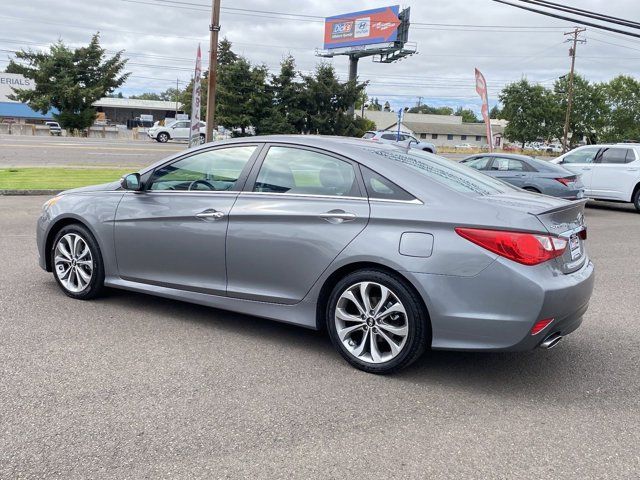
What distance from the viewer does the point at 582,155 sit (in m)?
15.9

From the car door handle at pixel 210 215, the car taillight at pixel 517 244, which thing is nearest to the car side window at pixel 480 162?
the car door handle at pixel 210 215

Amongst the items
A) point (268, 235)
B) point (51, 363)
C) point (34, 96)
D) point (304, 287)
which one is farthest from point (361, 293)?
point (34, 96)

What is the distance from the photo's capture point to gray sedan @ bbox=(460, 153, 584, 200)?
12.9m

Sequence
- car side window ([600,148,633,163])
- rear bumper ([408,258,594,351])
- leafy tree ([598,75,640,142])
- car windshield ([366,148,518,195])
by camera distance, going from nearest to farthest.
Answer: rear bumper ([408,258,594,351])
car windshield ([366,148,518,195])
car side window ([600,148,633,163])
leafy tree ([598,75,640,142])

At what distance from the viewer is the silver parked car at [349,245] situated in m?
3.81

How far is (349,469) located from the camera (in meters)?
3.00

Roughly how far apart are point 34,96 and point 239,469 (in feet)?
189

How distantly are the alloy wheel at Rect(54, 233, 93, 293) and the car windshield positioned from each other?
282 cm

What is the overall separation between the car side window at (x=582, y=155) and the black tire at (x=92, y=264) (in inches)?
538

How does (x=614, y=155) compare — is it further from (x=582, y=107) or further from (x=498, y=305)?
(x=582, y=107)

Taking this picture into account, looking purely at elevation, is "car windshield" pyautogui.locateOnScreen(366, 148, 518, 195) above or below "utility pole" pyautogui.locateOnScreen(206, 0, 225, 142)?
below

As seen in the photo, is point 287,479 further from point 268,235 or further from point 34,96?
point 34,96

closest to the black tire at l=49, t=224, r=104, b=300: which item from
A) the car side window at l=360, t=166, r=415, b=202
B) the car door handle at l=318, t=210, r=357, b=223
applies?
the car door handle at l=318, t=210, r=357, b=223

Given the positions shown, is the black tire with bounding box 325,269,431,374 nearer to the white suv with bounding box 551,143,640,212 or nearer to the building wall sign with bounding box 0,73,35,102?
the white suv with bounding box 551,143,640,212
